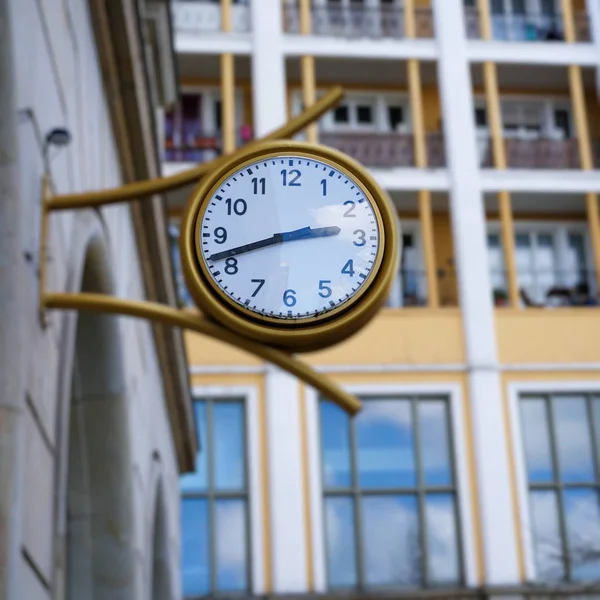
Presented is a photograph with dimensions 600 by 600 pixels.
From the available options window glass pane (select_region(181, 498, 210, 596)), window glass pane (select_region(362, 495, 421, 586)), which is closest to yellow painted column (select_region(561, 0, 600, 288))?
window glass pane (select_region(362, 495, 421, 586))

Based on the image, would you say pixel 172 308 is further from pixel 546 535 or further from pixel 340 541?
pixel 546 535

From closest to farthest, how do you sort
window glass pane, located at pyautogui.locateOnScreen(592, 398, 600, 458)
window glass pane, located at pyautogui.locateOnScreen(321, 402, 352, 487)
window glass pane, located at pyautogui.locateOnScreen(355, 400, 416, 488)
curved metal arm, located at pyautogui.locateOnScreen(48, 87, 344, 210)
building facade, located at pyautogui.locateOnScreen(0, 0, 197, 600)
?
1. building facade, located at pyautogui.locateOnScreen(0, 0, 197, 600)
2. curved metal arm, located at pyautogui.locateOnScreen(48, 87, 344, 210)
3. window glass pane, located at pyautogui.locateOnScreen(321, 402, 352, 487)
4. window glass pane, located at pyautogui.locateOnScreen(355, 400, 416, 488)
5. window glass pane, located at pyautogui.locateOnScreen(592, 398, 600, 458)

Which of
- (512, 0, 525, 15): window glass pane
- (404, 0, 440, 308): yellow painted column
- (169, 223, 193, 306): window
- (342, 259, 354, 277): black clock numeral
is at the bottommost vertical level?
(342, 259, 354, 277): black clock numeral

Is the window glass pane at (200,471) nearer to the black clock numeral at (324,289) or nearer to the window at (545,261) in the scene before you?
the window at (545,261)

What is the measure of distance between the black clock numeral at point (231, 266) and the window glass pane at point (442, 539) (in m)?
22.3

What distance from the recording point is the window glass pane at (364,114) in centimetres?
3186

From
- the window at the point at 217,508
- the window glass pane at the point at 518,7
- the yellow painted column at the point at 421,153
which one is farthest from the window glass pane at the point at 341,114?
the window at the point at 217,508

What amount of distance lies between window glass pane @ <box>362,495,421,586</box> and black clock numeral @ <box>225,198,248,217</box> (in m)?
22.0

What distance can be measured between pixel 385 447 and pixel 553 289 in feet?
17.1

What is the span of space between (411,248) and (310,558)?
726cm

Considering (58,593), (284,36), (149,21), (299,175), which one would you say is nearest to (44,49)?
(299,175)

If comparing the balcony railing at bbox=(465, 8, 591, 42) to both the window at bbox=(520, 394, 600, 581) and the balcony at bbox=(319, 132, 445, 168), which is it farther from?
the window at bbox=(520, 394, 600, 581)

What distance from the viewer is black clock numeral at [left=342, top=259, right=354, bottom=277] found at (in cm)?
520

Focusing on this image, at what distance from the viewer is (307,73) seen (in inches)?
1182
